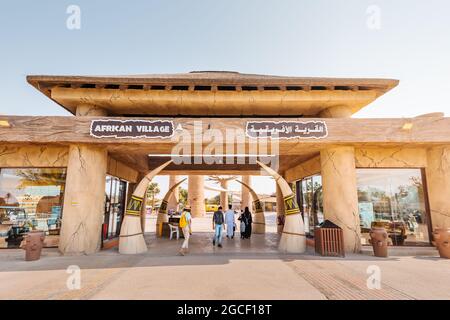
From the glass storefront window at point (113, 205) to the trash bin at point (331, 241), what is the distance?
1038 cm

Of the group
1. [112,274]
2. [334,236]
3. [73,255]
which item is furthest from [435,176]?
[73,255]

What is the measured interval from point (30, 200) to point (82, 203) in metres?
3.24

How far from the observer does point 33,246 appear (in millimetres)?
8961

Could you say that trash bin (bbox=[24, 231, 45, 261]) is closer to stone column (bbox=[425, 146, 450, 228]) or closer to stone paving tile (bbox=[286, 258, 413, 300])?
stone paving tile (bbox=[286, 258, 413, 300])

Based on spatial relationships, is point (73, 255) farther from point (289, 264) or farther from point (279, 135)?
point (279, 135)

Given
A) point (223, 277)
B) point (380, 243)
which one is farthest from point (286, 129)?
point (223, 277)

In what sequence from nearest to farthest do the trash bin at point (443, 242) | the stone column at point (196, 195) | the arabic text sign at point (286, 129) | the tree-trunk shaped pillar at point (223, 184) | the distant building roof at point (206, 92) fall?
the trash bin at point (443, 242) < the arabic text sign at point (286, 129) < the distant building roof at point (206, 92) < the stone column at point (196, 195) < the tree-trunk shaped pillar at point (223, 184)

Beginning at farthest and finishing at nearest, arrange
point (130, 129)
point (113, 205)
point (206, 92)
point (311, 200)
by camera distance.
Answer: point (113, 205) < point (311, 200) < point (206, 92) < point (130, 129)

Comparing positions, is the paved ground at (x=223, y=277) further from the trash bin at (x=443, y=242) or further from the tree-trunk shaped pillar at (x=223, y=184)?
the tree-trunk shaped pillar at (x=223, y=184)

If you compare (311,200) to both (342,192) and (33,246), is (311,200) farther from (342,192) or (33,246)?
(33,246)

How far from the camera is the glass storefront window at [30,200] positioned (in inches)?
432

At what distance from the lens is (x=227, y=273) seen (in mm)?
6832

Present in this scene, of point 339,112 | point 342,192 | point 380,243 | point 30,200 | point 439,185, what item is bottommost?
point 380,243

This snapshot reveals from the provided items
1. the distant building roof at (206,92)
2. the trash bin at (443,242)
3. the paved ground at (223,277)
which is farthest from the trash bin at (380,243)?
the distant building roof at (206,92)
